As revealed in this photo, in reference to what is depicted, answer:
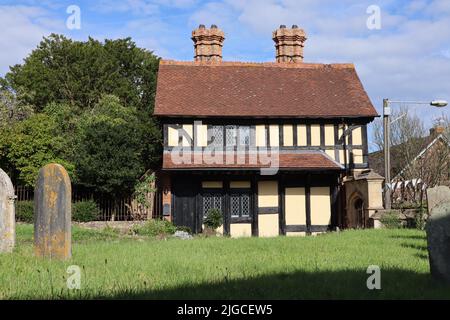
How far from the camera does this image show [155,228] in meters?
19.6

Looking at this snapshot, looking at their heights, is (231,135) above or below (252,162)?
above

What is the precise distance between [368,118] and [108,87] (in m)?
17.3

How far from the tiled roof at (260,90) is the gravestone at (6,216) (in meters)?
12.0

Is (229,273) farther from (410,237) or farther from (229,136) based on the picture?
(229,136)

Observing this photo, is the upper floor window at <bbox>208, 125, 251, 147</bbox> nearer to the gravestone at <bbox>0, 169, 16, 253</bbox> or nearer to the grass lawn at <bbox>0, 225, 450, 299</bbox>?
the grass lawn at <bbox>0, 225, 450, 299</bbox>

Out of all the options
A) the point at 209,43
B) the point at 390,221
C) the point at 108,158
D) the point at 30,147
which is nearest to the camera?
the point at 390,221

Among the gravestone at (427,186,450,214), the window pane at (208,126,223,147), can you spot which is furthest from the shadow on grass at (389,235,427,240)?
the window pane at (208,126,223,147)

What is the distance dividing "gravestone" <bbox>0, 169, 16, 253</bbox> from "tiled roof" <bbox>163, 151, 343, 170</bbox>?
10.7 m

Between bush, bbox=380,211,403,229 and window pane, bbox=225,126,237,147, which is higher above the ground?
window pane, bbox=225,126,237,147

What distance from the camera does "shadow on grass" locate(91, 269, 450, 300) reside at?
573cm

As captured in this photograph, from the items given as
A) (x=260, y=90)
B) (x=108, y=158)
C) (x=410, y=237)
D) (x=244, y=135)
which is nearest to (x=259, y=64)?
(x=260, y=90)

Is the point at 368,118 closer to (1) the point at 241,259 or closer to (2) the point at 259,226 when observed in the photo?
(2) the point at 259,226

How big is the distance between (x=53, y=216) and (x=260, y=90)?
16542 millimetres
